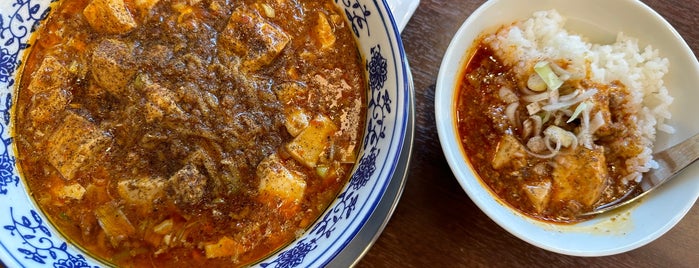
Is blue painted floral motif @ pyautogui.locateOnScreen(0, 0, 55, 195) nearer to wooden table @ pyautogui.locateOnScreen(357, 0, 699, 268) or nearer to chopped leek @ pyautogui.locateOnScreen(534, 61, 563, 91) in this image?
wooden table @ pyautogui.locateOnScreen(357, 0, 699, 268)

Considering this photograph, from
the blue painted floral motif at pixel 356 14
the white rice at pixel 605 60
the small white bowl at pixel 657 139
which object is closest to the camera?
the small white bowl at pixel 657 139

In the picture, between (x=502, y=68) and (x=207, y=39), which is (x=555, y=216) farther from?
(x=207, y=39)

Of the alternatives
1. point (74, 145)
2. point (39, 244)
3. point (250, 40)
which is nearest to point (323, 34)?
point (250, 40)

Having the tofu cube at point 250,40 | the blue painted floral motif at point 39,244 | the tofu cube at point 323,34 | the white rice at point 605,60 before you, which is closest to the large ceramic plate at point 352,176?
the blue painted floral motif at point 39,244

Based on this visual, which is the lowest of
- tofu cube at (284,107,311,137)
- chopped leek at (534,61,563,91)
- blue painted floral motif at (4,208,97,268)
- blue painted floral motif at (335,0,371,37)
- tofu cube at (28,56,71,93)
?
blue painted floral motif at (4,208,97,268)

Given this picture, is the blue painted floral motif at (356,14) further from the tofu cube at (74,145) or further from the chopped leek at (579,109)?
the tofu cube at (74,145)

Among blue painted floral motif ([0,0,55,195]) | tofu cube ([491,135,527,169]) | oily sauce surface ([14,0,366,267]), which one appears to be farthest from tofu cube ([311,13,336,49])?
blue painted floral motif ([0,0,55,195])

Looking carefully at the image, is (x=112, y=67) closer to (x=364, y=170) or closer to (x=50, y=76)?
(x=50, y=76)
